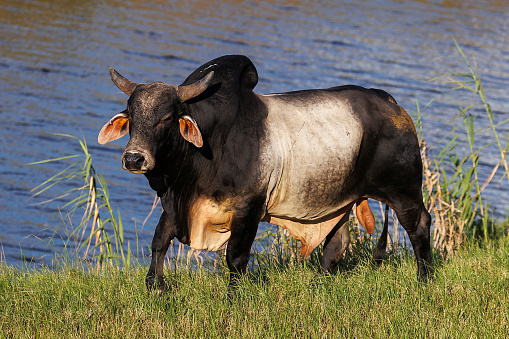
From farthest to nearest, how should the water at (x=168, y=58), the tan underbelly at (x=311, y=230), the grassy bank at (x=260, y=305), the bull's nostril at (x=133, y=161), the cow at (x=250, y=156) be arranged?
the water at (x=168, y=58) < the tan underbelly at (x=311, y=230) < the cow at (x=250, y=156) < the grassy bank at (x=260, y=305) < the bull's nostril at (x=133, y=161)

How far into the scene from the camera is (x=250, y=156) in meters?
4.93

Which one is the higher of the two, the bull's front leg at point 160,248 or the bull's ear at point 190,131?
the bull's ear at point 190,131

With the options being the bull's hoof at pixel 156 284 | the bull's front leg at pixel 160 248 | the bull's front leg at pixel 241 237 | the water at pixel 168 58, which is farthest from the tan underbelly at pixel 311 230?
the water at pixel 168 58

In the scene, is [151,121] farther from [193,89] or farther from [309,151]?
[309,151]

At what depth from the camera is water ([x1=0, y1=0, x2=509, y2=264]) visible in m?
9.80

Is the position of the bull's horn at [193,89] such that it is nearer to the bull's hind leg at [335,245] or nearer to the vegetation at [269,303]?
the vegetation at [269,303]

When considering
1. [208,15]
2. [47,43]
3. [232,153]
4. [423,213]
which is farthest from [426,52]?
[232,153]

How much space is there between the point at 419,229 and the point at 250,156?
175cm

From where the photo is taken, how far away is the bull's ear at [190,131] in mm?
4582

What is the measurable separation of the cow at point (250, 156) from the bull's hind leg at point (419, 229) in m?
0.02

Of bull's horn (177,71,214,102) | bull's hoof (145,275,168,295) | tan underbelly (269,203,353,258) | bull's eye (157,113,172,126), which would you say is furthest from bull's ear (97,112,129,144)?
tan underbelly (269,203,353,258)

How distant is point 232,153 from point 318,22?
15.5 m

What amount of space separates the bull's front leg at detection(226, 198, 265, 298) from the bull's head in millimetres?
636

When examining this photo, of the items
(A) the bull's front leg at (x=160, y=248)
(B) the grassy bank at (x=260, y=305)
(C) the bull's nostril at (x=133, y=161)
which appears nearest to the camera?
(C) the bull's nostril at (x=133, y=161)
